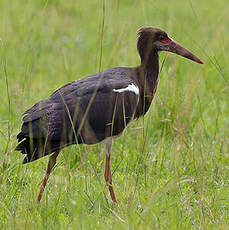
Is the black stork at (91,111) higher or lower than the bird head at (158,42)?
lower

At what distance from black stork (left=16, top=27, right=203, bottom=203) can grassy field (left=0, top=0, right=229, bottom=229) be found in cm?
14

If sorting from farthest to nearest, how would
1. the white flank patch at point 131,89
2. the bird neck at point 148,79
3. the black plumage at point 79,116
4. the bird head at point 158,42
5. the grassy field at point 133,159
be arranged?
the bird head at point 158,42 < the bird neck at point 148,79 < the white flank patch at point 131,89 < the black plumage at point 79,116 < the grassy field at point 133,159

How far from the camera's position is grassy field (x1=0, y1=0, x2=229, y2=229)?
3984 mm

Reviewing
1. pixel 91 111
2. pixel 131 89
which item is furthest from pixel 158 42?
pixel 91 111

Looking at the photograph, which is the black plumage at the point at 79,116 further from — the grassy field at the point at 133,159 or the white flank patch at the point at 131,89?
the grassy field at the point at 133,159

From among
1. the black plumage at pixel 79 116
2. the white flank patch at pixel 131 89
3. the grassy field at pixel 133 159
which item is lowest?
the grassy field at pixel 133 159

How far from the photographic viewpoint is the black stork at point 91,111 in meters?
4.45

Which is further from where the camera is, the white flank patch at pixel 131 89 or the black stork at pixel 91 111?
the white flank patch at pixel 131 89

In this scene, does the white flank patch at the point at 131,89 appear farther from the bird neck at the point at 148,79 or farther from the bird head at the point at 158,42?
the bird head at the point at 158,42

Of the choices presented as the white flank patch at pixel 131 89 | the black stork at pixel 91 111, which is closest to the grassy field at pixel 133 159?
the black stork at pixel 91 111

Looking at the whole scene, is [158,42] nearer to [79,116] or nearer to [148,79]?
[148,79]

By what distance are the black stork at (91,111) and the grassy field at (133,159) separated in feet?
0.44

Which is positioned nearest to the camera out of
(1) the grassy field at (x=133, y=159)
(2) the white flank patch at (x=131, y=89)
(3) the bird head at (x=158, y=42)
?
(1) the grassy field at (x=133, y=159)

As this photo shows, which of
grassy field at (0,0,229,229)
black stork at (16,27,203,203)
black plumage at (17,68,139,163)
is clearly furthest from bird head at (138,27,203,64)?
black plumage at (17,68,139,163)
